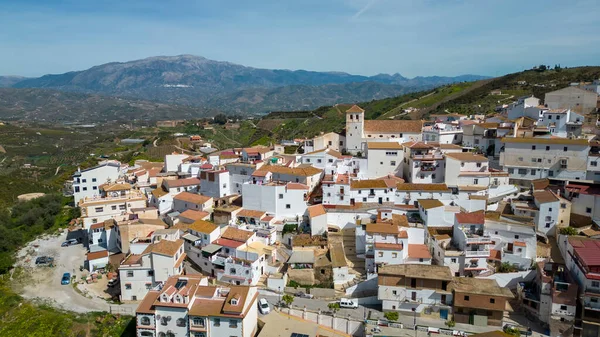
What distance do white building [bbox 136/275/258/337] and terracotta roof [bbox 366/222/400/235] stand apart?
9.18 metres

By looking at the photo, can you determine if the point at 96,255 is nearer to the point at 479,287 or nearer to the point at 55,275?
the point at 55,275

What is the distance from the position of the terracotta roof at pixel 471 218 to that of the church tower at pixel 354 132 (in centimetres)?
1517

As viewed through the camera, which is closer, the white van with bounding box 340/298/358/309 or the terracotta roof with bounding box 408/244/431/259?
the white van with bounding box 340/298/358/309

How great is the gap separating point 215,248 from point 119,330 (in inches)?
295

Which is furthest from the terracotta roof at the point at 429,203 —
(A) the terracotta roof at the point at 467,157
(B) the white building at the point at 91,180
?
(B) the white building at the point at 91,180

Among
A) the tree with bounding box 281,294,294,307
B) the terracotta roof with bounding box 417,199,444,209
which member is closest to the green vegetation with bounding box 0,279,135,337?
the tree with bounding box 281,294,294,307

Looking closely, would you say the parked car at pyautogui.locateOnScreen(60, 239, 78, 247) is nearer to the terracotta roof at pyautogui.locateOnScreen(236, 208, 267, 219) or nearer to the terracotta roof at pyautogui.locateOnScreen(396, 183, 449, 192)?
the terracotta roof at pyautogui.locateOnScreen(236, 208, 267, 219)

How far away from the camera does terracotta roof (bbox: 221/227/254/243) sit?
91.5 feet

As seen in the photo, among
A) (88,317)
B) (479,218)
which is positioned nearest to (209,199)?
(88,317)

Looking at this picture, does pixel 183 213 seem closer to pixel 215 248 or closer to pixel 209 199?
pixel 209 199

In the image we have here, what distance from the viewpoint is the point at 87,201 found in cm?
3538

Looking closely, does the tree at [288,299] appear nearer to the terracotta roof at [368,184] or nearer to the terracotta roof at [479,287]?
the terracotta roof at [479,287]

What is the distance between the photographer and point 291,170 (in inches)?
1358

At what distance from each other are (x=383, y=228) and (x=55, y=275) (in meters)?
24.7
